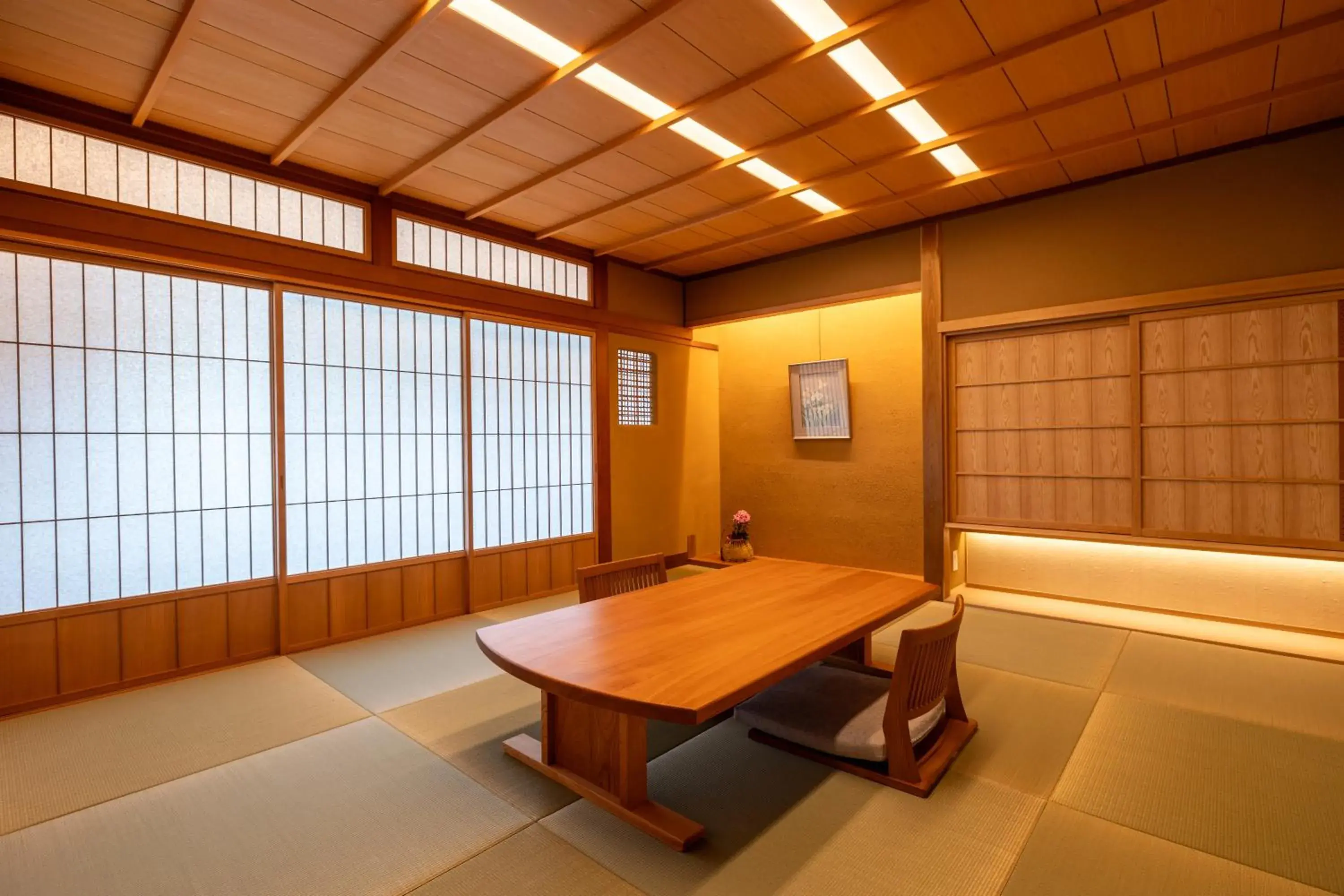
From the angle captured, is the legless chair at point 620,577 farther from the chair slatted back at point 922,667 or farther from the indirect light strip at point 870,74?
the indirect light strip at point 870,74

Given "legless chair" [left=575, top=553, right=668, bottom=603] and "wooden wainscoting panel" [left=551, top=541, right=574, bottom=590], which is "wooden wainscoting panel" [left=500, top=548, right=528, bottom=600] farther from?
"legless chair" [left=575, top=553, right=668, bottom=603]

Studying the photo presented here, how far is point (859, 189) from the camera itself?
159 inches

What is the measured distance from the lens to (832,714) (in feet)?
7.73

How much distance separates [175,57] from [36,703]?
9.21 ft

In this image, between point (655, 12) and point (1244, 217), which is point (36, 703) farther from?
point (1244, 217)

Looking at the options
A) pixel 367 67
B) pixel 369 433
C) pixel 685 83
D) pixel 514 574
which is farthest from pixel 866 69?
pixel 514 574

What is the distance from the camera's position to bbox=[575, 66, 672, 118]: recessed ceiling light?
2717mm

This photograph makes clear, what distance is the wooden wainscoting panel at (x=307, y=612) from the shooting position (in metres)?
3.65

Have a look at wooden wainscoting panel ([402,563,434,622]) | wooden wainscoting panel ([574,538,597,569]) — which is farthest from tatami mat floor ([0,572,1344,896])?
wooden wainscoting panel ([574,538,597,569])

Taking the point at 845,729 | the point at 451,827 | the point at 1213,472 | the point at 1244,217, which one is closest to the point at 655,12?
the point at 845,729

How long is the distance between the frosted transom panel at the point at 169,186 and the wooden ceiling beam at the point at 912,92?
1.70 m

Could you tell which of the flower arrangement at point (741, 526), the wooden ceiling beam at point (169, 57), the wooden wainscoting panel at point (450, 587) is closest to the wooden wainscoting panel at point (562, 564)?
the wooden wainscoting panel at point (450, 587)

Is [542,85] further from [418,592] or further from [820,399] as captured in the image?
[820,399]

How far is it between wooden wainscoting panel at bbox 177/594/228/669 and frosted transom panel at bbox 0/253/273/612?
4.2 inches
